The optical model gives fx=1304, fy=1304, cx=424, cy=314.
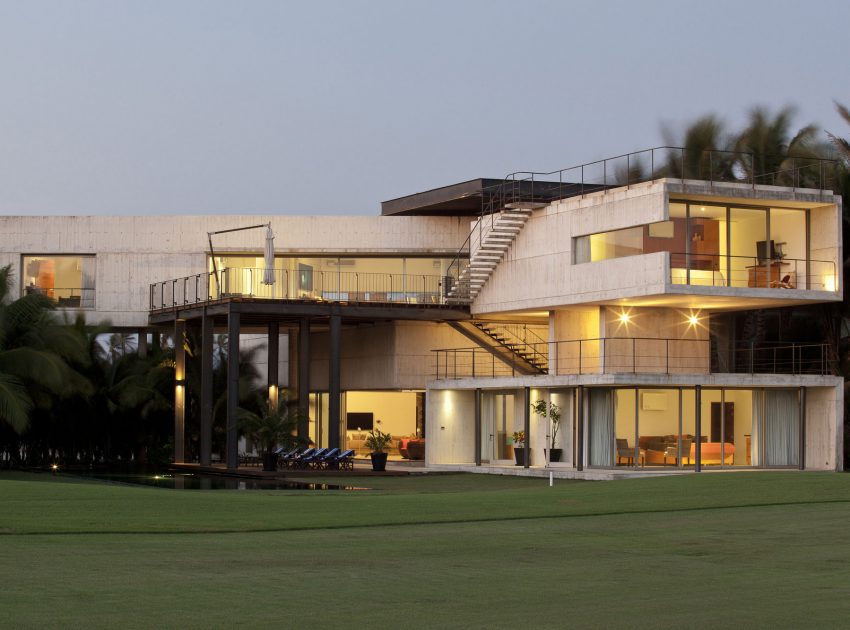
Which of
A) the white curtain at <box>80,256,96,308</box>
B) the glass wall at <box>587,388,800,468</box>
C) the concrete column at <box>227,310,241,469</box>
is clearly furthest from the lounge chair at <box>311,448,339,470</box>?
the white curtain at <box>80,256,96,308</box>

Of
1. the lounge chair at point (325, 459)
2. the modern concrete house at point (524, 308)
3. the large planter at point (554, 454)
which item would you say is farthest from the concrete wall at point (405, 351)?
the large planter at point (554, 454)

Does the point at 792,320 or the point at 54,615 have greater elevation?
the point at 792,320

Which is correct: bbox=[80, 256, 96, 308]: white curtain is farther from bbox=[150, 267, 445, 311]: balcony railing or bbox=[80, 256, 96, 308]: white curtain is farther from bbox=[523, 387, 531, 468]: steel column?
bbox=[523, 387, 531, 468]: steel column

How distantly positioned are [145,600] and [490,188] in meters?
31.5

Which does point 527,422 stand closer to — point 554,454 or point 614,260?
point 554,454

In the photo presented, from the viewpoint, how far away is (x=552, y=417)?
36719 mm

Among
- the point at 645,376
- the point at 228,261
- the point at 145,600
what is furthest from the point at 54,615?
the point at 228,261

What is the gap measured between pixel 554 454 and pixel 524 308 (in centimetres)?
474

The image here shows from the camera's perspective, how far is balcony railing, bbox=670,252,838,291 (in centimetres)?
3462

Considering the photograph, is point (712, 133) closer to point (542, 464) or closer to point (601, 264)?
point (601, 264)

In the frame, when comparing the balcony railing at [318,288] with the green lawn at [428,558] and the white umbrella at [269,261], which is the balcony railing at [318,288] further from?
the green lawn at [428,558]

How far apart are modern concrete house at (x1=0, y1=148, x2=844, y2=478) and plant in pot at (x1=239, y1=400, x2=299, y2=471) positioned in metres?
0.65

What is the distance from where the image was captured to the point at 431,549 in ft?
49.7

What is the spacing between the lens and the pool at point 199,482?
2956 centimetres
